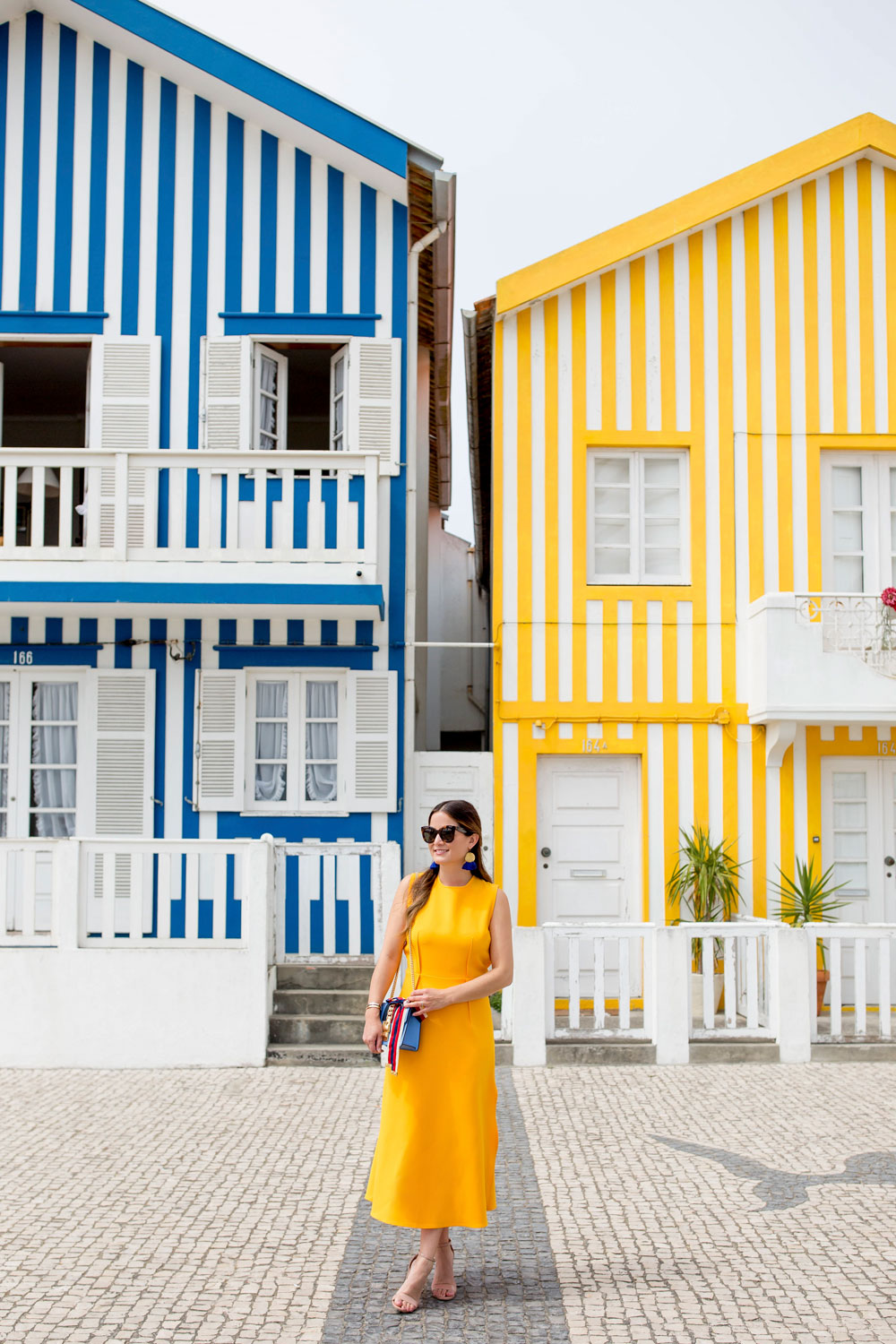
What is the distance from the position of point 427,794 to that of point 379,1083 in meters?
3.16

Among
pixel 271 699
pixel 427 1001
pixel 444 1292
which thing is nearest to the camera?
pixel 427 1001

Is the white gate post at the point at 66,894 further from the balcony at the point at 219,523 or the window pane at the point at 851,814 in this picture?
the window pane at the point at 851,814

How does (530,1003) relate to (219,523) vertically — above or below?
below

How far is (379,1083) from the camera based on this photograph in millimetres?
8469

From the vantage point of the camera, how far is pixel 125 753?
10.9 meters

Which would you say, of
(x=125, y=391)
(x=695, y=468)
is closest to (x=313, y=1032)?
(x=125, y=391)

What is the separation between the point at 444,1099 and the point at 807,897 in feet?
22.4

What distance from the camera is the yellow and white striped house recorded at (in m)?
11.0

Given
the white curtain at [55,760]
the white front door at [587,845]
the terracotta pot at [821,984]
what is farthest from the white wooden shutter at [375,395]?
the terracotta pot at [821,984]

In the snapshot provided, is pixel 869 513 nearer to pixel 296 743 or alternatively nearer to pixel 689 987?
pixel 689 987

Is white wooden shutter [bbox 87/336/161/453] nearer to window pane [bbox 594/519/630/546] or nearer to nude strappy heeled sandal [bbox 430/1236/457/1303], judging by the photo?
window pane [bbox 594/519/630/546]

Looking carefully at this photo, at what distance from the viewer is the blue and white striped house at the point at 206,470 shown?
33.8 ft

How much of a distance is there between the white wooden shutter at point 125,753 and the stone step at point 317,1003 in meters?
2.23

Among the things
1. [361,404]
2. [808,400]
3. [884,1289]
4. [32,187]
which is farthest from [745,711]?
[32,187]
